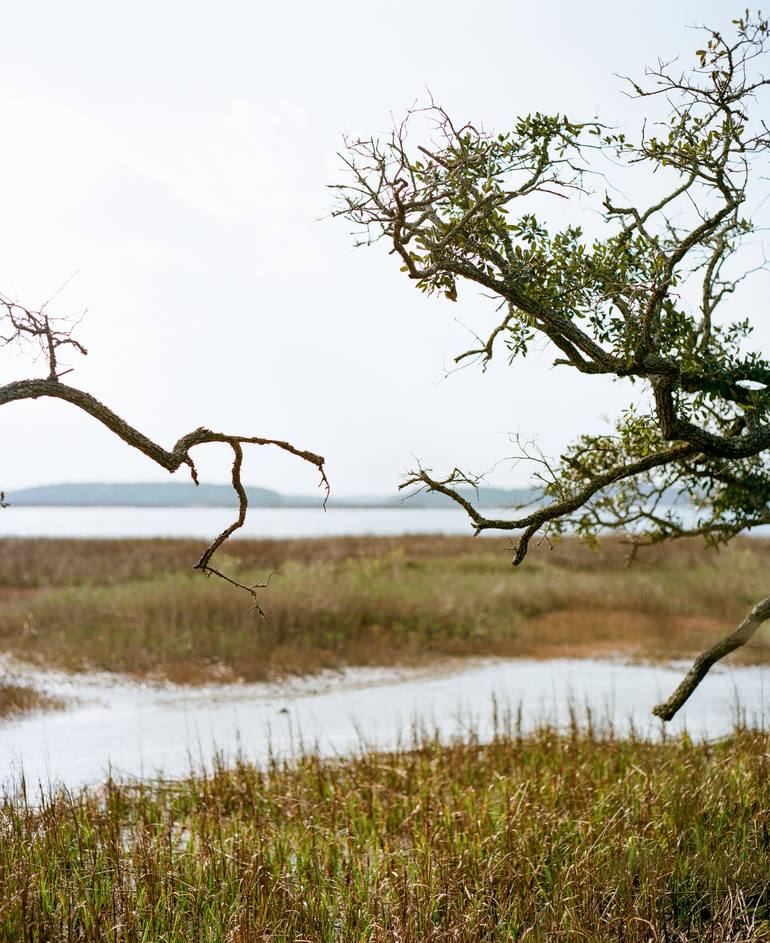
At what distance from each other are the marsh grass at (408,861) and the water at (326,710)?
1.94 meters

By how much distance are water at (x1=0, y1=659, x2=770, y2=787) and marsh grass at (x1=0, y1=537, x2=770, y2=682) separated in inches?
38.4

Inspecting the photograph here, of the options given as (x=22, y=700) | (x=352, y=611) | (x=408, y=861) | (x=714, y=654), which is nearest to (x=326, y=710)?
(x=22, y=700)

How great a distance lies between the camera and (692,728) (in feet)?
41.7

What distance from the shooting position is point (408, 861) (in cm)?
695

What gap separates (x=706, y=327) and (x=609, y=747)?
4598 mm

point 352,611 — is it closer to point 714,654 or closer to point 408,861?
point 408,861

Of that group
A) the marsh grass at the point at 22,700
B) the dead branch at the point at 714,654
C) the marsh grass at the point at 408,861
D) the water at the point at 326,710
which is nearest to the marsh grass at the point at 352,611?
the water at the point at 326,710

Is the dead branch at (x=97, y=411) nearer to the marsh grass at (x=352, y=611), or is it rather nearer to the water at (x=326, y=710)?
the water at (x=326, y=710)

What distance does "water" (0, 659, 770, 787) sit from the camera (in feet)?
36.9

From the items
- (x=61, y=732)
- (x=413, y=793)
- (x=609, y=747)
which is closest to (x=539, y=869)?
(x=413, y=793)

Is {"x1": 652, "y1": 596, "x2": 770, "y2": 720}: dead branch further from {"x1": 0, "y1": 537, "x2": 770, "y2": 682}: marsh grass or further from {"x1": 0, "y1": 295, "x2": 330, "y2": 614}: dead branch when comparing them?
{"x1": 0, "y1": 537, "x2": 770, "y2": 682}: marsh grass

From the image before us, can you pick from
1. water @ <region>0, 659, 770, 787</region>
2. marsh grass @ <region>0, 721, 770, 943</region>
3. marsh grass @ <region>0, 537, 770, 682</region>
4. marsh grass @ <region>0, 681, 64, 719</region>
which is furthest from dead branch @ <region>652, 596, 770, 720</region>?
marsh grass @ <region>0, 537, 770, 682</region>

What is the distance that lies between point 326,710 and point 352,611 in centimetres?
523

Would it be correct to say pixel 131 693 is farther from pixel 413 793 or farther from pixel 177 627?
pixel 413 793
